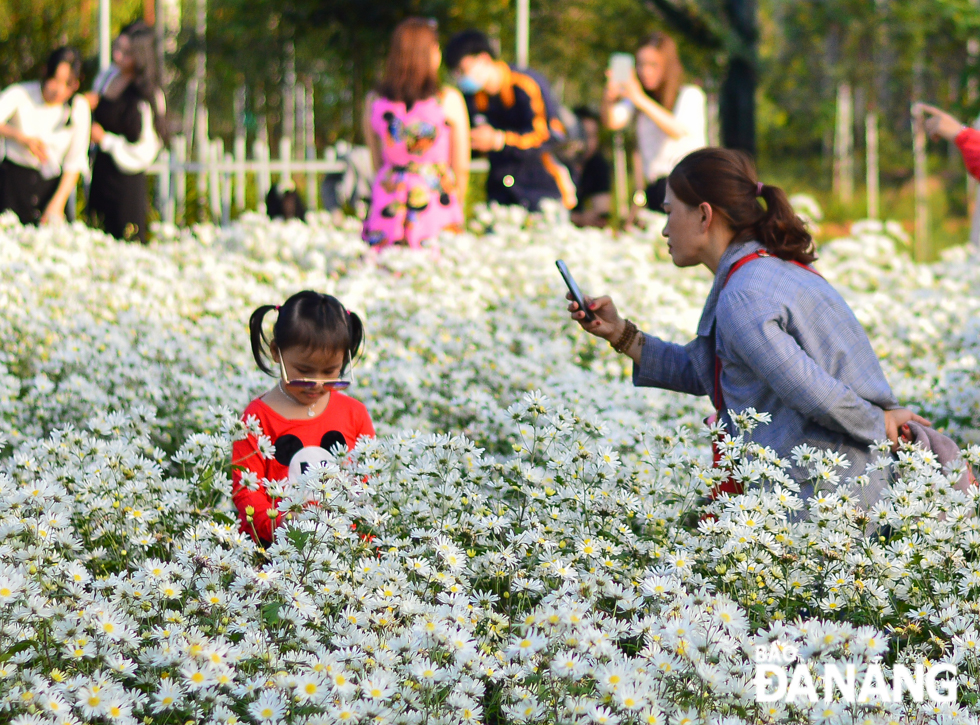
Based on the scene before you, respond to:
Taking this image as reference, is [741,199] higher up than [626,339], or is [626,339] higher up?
[741,199]

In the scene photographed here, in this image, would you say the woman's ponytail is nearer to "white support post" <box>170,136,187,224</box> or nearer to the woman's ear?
the woman's ear

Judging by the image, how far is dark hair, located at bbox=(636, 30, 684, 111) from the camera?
879 cm

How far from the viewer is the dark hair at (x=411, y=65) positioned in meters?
6.80

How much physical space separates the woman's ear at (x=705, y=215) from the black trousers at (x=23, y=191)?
19.4ft

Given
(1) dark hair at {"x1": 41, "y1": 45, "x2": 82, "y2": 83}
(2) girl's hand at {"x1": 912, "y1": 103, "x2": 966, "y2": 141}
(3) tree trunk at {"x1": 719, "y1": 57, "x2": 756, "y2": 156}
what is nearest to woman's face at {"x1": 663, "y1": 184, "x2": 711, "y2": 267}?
(2) girl's hand at {"x1": 912, "y1": 103, "x2": 966, "y2": 141}

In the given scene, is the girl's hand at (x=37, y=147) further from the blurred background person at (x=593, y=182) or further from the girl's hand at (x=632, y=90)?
the blurred background person at (x=593, y=182)

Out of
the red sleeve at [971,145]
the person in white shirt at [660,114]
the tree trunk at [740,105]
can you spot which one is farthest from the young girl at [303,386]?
the tree trunk at [740,105]

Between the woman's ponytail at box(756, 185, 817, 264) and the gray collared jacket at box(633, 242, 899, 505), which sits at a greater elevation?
the woman's ponytail at box(756, 185, 817, 264)

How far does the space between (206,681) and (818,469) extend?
144cm

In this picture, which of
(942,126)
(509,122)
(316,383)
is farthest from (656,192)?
(316,383)

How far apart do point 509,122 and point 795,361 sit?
5.56 meters

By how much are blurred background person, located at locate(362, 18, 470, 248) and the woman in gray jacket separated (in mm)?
3790

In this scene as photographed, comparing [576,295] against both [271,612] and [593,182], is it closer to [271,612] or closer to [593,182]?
[271,612]

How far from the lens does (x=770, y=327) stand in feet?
10.3
